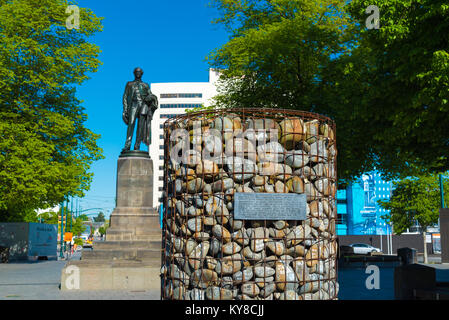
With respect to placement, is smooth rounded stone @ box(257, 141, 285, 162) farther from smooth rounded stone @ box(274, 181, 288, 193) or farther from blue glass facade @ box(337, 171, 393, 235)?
blue glass facade @ box(337, 171, 393, 235)

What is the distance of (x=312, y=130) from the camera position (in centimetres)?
845

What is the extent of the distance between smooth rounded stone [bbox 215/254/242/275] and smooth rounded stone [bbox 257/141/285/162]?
161cm

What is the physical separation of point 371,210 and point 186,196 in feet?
222

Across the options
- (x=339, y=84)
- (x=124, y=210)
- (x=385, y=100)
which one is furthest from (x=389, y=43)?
(x=124, y=210)

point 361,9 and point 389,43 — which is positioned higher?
point 361,9

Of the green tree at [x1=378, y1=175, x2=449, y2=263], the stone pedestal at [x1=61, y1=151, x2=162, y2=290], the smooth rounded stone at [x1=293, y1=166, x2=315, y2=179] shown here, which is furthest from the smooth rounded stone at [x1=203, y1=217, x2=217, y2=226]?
the green tree at [x1=378, y1=175, x2=449, y2=263]

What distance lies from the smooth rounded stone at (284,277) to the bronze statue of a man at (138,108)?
10.6 meters

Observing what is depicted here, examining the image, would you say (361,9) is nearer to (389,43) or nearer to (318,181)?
(389,43)

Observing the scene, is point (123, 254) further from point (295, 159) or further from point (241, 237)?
point (295, 159)

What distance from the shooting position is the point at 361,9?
17.4 metres

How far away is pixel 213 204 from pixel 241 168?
28.5 inches

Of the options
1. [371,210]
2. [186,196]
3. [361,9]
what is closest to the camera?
[186,196]

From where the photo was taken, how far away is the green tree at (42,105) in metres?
23.0
